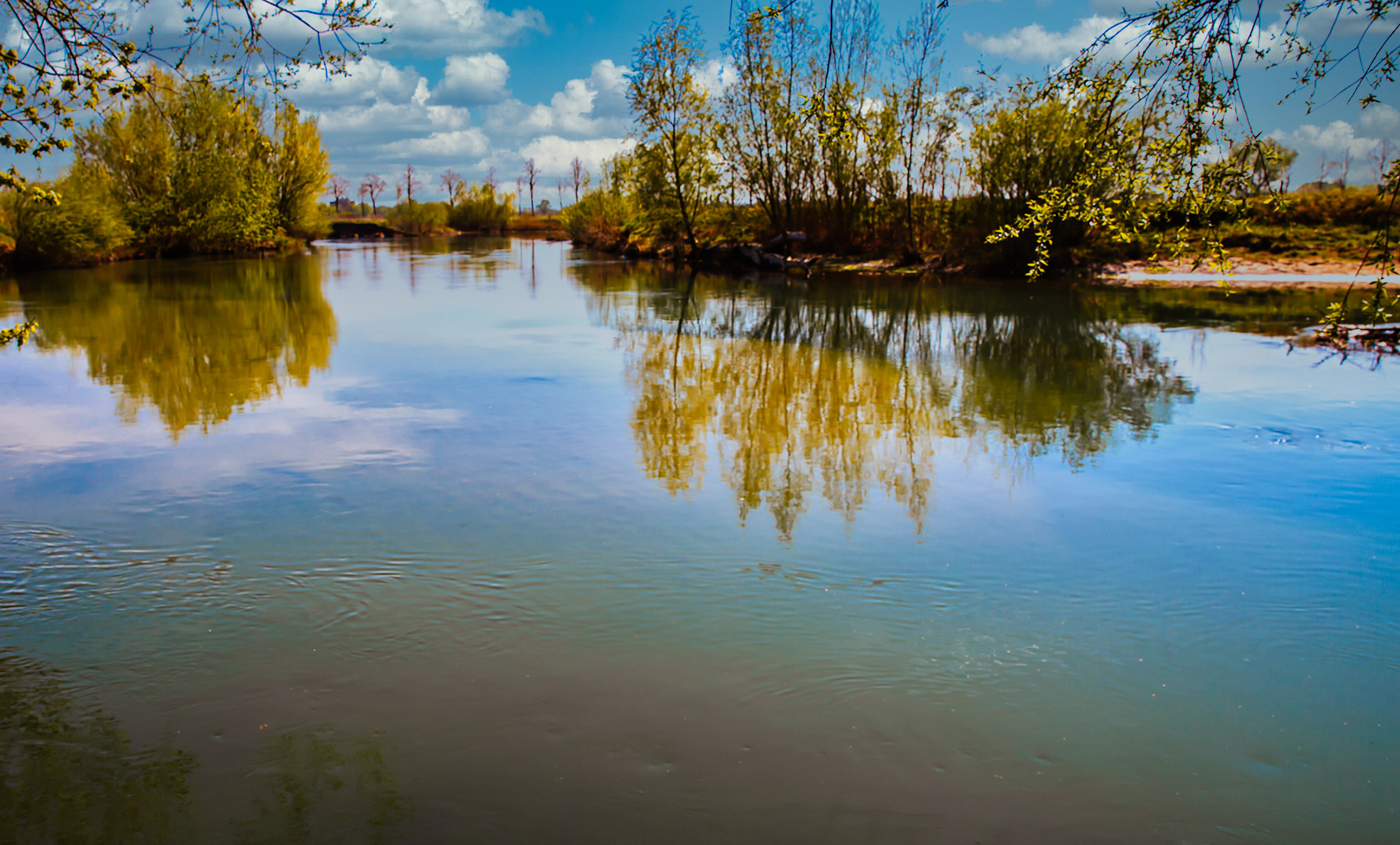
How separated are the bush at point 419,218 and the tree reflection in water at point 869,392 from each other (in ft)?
234

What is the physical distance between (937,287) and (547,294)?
35.7ft

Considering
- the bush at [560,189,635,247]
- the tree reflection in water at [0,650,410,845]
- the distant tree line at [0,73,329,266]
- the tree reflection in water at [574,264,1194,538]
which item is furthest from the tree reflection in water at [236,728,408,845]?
the bush at [560,189,635,247]

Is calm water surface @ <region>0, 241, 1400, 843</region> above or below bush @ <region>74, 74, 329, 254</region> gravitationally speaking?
below

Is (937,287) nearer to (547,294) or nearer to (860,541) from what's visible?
(547,294)

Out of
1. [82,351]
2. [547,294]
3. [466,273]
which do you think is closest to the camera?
[82,351]

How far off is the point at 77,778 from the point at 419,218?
8888 cm

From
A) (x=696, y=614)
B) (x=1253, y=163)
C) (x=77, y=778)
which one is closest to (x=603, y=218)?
(x=1253, y=163)

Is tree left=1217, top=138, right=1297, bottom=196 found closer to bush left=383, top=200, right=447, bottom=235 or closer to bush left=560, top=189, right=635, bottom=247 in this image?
bush left=560, top=189, right=635, bottom=247

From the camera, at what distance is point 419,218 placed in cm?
8550

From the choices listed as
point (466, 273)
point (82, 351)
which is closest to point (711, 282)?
point (466, 273)

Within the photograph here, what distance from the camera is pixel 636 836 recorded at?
9.46ft

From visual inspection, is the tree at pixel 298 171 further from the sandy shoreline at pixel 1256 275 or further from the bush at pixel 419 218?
the sandy shoreline at pixel 1256 275

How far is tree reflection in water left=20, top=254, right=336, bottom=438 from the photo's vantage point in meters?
9.61

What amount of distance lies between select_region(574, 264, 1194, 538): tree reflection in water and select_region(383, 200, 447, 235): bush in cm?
7140
